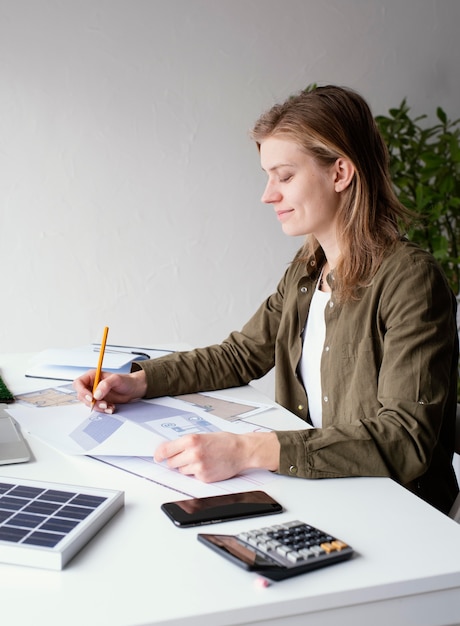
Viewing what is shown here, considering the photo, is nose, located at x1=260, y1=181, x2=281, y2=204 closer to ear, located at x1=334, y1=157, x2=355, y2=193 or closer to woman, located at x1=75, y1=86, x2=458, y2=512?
woman, located at x1=75, y1=86, x2=458, y2=512

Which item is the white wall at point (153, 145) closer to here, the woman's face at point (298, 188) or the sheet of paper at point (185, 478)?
the woman's face at point (298, 188)

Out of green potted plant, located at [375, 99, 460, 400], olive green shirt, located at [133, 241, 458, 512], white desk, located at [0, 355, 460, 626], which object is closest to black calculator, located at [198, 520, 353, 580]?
white desk, located at [0, 355, 460, 626]

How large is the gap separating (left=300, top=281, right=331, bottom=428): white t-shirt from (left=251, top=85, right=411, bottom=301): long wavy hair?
0.43ft

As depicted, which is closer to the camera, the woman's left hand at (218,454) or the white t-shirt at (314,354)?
the woman's left hand at (218,454)

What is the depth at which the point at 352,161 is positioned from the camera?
140cm

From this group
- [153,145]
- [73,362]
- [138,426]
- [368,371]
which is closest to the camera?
[138,426]

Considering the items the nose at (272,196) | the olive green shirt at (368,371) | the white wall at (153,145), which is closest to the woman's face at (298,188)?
the nose at (272,196)

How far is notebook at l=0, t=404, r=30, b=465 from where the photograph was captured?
1029 mm

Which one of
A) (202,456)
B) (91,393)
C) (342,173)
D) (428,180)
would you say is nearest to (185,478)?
(202,456)

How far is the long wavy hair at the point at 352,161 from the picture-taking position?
1385 mm

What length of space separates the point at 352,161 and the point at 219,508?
779mm

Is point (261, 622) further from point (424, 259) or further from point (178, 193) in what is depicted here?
point (178, 193)

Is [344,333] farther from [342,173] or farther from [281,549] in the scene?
[281,549]

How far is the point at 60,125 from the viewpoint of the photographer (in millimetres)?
2852
